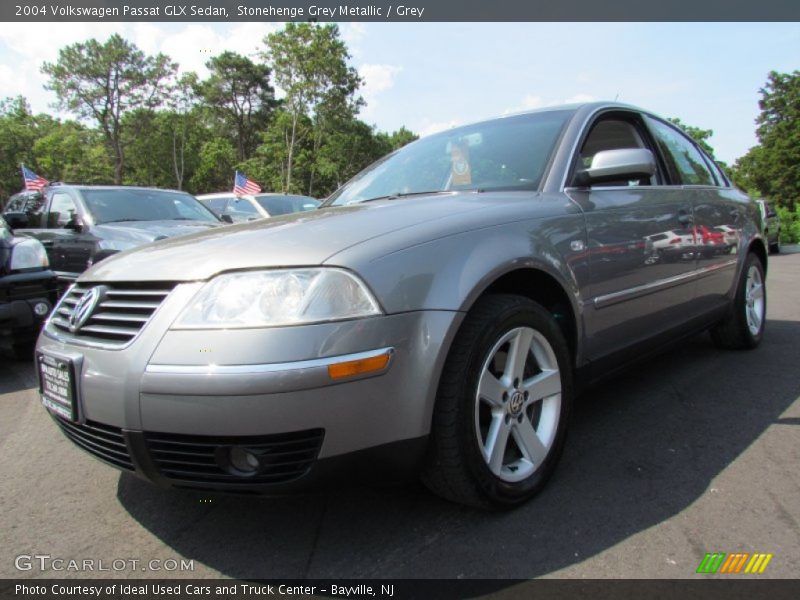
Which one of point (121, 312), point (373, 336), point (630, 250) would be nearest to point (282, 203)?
point (630, 250)

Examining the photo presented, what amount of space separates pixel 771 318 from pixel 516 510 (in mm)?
4864

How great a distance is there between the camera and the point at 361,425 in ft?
5.41

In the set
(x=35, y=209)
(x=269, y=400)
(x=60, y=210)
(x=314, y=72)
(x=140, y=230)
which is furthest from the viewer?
(x=314, y=72)

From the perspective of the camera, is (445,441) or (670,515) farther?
(670,515)

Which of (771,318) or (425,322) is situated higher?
(425,322)

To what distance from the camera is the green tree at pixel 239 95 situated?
50.8 meters

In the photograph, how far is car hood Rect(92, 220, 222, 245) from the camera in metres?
5.78

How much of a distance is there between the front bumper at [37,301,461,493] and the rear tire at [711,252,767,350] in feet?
10.6

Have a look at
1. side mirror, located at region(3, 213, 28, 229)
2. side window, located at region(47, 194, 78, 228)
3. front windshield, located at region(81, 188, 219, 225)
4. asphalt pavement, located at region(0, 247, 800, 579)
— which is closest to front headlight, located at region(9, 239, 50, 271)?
side mirror, located at region(3, 213, 28, 229)

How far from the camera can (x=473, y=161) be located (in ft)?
9.33

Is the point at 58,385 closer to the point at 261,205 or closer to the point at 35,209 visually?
the point at 35,209

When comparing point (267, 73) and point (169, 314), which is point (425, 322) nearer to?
point (169, 314)

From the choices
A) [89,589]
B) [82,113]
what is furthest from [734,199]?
[82,113]

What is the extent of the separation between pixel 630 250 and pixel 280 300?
5.88 feet
